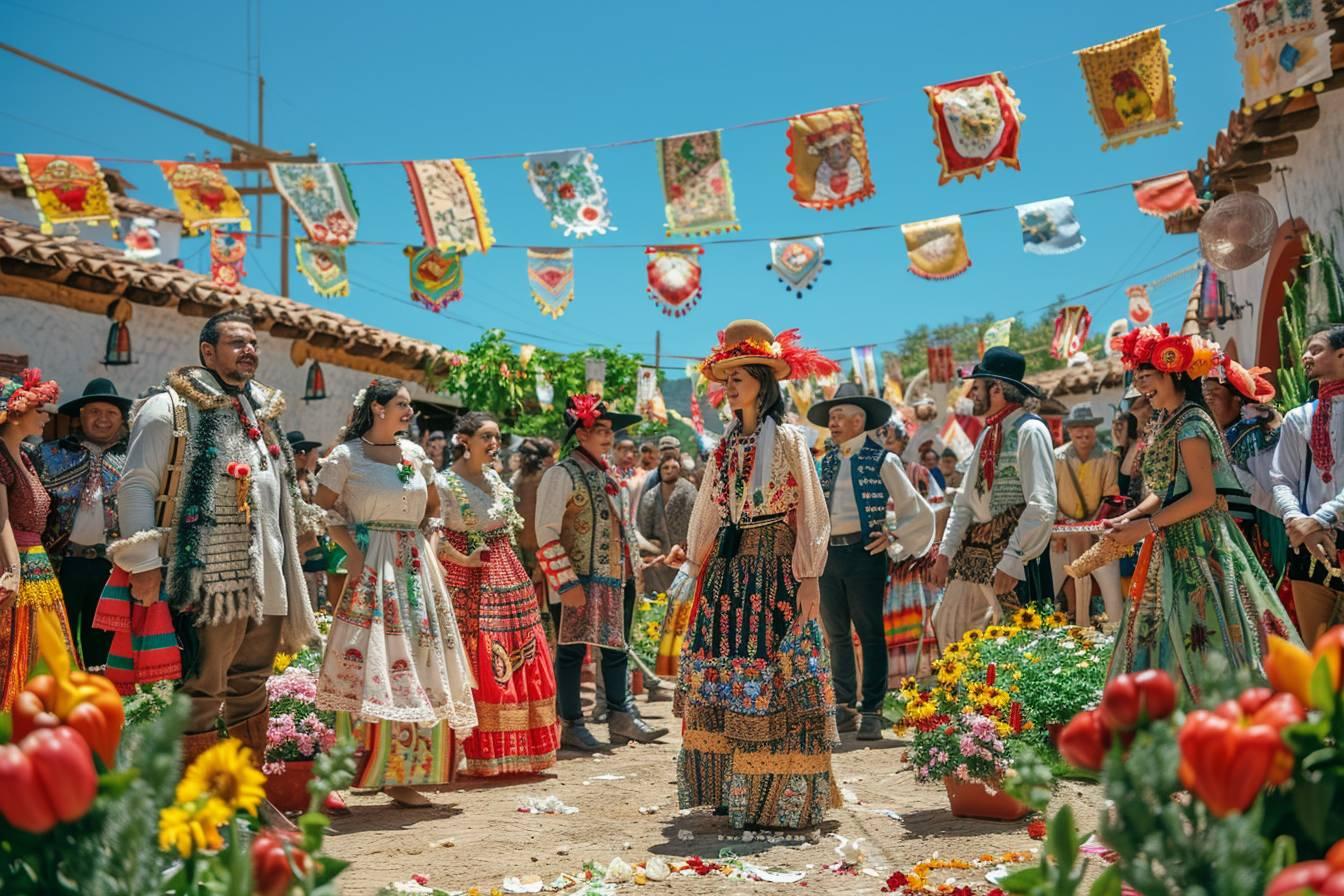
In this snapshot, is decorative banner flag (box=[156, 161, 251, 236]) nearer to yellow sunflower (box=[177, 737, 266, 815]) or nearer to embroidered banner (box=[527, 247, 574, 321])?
embroidered banner (box=[527, 247, 574, 321])

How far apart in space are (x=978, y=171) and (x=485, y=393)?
10371mm

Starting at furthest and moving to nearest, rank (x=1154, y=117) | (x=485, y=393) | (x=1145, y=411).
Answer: (x=485, y=393) → (x=1154, y=117) → (x=1145, y=411)

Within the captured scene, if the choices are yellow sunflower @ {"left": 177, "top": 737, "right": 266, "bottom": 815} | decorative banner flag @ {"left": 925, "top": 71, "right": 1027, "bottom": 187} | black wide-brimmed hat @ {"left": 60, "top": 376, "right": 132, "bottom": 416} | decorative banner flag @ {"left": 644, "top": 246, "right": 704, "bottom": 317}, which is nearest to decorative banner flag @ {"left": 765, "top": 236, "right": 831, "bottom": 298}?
decorative banner flag @ {"left": 644, "top": 246, "right": 704, "bottom": 317}

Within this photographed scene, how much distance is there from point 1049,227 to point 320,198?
305 inches

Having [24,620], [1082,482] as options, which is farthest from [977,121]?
[24,620]

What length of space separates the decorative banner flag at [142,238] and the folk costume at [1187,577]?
2080cm

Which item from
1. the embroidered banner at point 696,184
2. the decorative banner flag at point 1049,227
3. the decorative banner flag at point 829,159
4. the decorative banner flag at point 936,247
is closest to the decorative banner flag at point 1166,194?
the decorative banner flag at point 1049,227

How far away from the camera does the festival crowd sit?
471cm

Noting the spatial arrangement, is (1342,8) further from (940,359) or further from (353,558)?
(940,359)

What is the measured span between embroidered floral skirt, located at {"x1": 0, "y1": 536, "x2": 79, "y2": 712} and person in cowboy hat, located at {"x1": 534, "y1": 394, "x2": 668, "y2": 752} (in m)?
2.61

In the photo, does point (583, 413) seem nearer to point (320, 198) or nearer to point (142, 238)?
point (320, 198)

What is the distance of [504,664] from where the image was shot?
22.4 feet

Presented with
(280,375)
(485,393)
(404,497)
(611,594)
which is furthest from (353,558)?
(485,393)

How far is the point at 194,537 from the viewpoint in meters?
4.63
